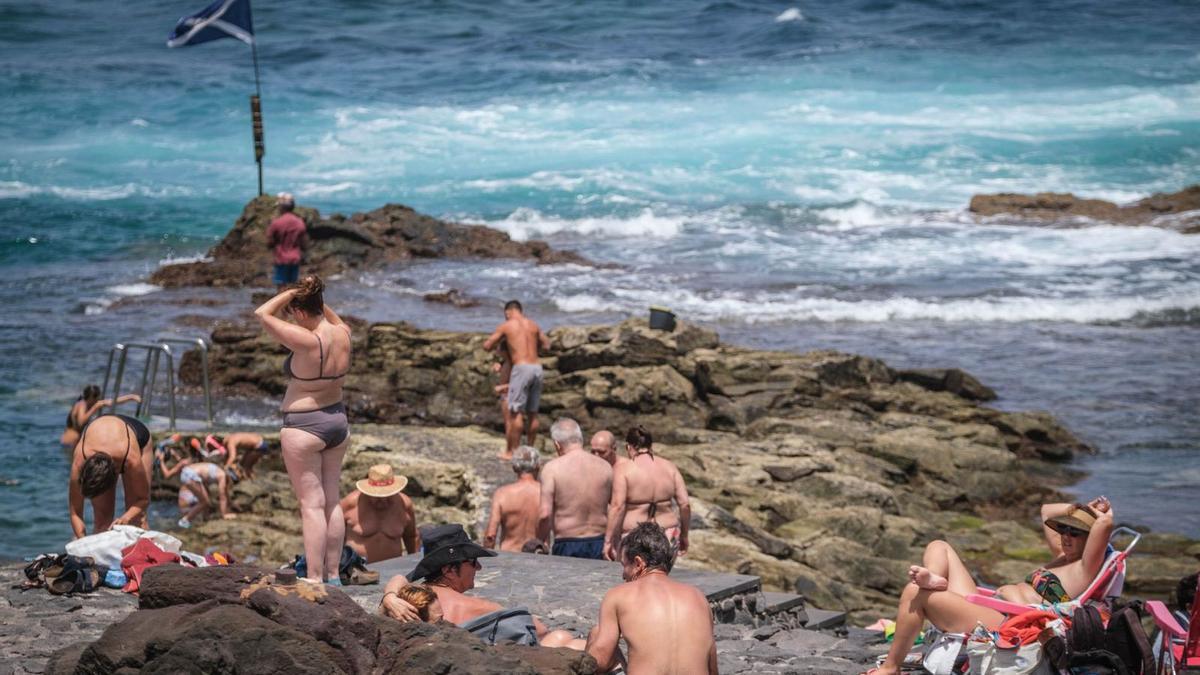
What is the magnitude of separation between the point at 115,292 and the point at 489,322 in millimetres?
8170

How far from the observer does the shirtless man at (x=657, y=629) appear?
5.58 meters

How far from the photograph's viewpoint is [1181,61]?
151ft

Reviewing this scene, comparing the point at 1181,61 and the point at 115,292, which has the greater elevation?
the point at 1181,61

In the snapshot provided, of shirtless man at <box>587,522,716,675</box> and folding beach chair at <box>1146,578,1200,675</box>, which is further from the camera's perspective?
folding beach chair at <box>1146,578,1200,675</box>

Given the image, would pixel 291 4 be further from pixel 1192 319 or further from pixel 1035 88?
pixel 1192 319

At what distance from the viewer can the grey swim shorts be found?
43.1 feet

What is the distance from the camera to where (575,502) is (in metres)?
9.18

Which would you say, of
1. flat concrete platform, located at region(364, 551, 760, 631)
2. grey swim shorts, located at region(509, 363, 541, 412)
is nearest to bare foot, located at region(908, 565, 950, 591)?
flat concrete platform, located at region(364, 551, 760, 631)

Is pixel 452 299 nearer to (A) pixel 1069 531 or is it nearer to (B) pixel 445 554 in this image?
(A) pixel 1069 531

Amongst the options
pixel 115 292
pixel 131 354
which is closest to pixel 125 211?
pixel 115 292

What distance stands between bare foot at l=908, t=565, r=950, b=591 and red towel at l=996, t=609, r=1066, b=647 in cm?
36

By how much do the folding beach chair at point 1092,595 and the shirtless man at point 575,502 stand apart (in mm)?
2851

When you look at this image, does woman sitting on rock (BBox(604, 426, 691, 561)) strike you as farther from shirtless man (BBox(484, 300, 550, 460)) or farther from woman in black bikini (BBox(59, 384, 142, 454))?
woman in black bikini (BBox(59, 384, 142, 454))

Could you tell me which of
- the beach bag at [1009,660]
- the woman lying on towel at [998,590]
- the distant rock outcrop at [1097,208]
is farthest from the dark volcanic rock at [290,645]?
the distant rock outcrop at [1097,208]
